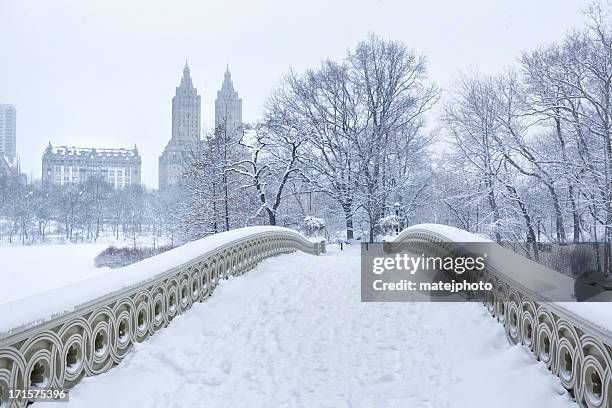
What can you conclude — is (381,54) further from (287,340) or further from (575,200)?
(287,340)

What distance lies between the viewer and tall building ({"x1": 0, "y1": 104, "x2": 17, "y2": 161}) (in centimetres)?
15750

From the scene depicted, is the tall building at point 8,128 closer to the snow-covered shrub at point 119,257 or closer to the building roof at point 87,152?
the building roof at point 87,152

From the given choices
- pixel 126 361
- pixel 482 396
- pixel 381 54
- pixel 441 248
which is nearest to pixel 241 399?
pixel 126 361

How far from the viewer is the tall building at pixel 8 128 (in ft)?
517

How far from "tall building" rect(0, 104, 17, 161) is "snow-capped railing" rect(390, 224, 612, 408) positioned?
187306 mm

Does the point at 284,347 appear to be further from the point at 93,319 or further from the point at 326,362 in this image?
the point at 93,319

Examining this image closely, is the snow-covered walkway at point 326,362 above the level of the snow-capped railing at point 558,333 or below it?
below

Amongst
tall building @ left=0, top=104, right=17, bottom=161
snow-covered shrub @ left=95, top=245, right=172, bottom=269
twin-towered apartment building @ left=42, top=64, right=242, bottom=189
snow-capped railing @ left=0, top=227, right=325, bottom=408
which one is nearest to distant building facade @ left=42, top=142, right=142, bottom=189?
twin-towered apartment building @ left=42, top=64, right=242, bottom=189

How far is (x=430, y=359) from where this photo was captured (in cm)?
453

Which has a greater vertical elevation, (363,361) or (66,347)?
(66,347)

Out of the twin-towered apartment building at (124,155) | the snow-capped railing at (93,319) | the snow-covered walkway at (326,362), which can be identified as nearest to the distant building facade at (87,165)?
the twin-towered apartment building at (124,155)

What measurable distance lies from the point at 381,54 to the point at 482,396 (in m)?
27.8

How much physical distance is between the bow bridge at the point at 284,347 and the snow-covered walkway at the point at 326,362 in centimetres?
2

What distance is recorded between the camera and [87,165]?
127000mm
